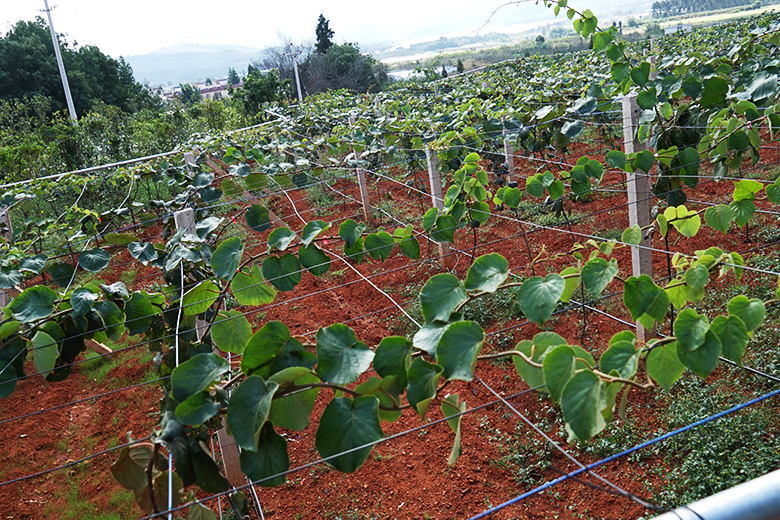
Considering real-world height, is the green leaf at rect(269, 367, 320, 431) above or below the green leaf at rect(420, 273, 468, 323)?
below

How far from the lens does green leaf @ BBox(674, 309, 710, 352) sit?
1.04m

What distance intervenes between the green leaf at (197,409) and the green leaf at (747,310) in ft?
3.23

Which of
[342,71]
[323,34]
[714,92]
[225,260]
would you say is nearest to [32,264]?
[225,260]

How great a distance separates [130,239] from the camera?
2518mm

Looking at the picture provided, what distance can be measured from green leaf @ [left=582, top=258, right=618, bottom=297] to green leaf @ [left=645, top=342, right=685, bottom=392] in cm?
19

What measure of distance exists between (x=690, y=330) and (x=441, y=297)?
47 cm

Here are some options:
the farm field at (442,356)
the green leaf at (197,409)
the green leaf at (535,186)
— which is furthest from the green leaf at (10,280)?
the green leaf at (535,186)

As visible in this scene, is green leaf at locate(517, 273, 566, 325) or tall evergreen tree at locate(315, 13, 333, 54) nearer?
green leaf at locate(517, 273, 566, 325)

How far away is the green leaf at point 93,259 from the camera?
205 centimetres

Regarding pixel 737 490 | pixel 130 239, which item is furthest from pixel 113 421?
pixel 737 490

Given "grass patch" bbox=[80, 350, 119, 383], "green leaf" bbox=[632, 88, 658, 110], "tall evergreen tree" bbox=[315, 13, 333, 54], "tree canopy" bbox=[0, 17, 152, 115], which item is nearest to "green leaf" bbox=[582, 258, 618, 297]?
"green leaf" bbox=[632, 88, 658, 110]

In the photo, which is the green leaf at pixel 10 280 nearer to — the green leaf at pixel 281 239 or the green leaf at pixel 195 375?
the green leaf at pixel 281 239

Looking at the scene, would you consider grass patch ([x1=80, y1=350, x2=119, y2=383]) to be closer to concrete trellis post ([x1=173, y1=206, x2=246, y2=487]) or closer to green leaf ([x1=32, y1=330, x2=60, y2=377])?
concrete trellis post ([x1=173, y1=206, x2=246, y2=487])

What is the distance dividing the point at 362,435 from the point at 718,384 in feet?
7.23
